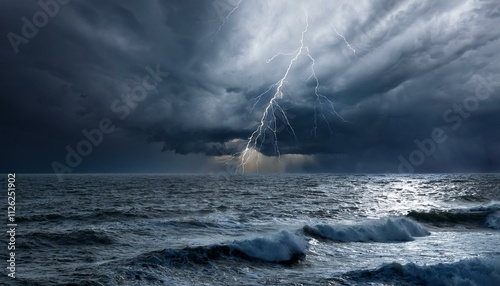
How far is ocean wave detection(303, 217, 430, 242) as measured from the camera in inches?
749

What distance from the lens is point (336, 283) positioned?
36.3 feet

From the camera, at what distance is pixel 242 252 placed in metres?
14.8

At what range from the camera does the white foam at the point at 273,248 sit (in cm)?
1462

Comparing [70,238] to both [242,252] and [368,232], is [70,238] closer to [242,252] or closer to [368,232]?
[242,252]

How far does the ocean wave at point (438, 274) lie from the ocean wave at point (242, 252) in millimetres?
3477

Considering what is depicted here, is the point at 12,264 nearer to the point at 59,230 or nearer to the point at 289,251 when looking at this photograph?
the point at 59,230

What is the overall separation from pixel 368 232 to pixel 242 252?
8.43 meters

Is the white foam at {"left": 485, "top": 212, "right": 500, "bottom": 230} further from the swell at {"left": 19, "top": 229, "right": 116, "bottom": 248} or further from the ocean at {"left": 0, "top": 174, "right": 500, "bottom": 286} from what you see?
the swell at {"left": 19, "top": 229, "right": 116, "bottom": 248}

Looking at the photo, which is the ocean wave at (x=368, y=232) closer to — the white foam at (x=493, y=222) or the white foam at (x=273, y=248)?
the white foam at (x=273, y=248)

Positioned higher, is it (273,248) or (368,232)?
(273,248)

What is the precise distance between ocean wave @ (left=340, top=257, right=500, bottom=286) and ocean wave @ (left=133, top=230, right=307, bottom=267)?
348 centimetres

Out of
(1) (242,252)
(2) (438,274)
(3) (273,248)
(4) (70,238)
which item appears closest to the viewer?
(2) (438,274)

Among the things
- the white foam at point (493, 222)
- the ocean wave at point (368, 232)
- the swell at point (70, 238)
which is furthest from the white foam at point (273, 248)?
the white foam at point (493, 222)

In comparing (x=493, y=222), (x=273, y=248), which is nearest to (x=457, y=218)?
(x=493, y=222)
